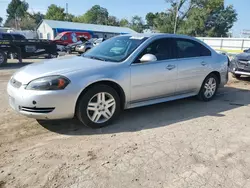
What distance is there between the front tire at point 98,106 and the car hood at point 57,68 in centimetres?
39

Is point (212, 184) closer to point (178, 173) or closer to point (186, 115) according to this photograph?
point (178, 173)

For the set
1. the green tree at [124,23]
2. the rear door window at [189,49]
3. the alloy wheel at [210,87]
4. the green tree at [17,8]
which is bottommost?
the alloy wheel at [210,87]

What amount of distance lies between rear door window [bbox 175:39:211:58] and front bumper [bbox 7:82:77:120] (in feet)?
8.21

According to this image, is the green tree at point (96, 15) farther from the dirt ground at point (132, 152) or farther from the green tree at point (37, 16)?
the dirt ground at point (132, 152)

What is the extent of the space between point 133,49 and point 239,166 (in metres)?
2.53

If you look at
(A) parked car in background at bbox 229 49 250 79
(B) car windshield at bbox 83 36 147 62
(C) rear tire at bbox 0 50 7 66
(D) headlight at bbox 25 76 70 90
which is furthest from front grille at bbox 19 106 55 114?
(C) rear tire at bbox 0 50 7 66

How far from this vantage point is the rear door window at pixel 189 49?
199 inches

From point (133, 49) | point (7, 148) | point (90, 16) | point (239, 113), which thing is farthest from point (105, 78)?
point (90, 16)

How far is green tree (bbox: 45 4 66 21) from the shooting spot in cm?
6731

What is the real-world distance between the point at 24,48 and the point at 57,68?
33.2 ft

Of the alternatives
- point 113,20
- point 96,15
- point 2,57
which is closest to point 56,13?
point 113,20

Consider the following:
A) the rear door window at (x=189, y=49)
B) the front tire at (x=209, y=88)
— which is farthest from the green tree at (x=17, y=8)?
the front tire at (x=209, y=88)

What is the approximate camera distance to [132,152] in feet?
10.7

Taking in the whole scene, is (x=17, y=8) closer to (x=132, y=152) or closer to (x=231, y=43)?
(x=231, y=43)
